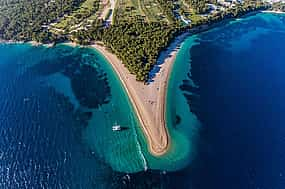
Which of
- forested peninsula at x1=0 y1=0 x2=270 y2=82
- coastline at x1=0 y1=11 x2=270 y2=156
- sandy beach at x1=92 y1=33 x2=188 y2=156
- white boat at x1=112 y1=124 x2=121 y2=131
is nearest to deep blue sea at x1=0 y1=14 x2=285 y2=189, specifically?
white boat at x1=112 y1=124 x2=121 y2=131

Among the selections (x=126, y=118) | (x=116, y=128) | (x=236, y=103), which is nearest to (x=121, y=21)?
(x=126, y=118)

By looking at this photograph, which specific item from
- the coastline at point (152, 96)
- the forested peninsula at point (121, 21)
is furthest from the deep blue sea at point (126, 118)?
the forested peninsula at point (121, 21)

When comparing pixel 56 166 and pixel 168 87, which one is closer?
pixel 56 166

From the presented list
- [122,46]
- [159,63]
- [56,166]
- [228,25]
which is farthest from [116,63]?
[228,25]

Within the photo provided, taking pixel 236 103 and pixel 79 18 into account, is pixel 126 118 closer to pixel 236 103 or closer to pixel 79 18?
pixel 236 103

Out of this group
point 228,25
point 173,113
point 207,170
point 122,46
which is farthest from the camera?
point 228,25

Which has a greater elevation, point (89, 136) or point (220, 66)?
point (220, 66)

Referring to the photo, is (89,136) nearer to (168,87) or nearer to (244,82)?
(168,87)
